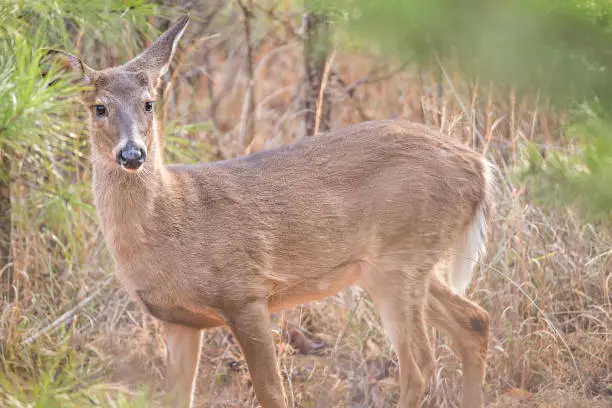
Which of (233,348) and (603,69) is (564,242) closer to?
(233,348)

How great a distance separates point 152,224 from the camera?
4.19 m

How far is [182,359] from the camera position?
4469 millimetres

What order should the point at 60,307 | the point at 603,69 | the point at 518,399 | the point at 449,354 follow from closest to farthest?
the point at 603,69
the point at 518,399
the point at 449,354
the point at 60,307

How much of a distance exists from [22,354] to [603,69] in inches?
151

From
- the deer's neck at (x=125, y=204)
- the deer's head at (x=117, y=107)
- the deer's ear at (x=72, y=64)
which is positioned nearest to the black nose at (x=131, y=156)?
the deer's head at (x=117, y=107)

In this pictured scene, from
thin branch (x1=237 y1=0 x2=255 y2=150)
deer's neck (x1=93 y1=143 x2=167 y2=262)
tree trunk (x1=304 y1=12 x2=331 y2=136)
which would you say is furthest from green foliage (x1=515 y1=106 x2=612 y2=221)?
thin branch (x1=237 y1=0 x2=255 y2=150)

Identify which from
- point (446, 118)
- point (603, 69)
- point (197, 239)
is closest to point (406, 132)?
point (446, 118)

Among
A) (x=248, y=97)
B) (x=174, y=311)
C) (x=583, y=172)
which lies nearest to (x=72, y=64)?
(x=174, y=311)

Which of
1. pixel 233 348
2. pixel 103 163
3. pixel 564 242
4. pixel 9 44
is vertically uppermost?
pixel 9 44

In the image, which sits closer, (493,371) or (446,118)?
(493,371)

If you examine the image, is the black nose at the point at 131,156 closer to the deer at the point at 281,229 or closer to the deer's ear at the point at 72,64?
the deer at the point at 281,229

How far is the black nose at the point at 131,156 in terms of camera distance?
12.6 feet

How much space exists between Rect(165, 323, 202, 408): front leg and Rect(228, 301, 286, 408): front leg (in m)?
0.37

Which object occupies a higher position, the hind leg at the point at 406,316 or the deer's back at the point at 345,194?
the deer's back at the point at 345,194
